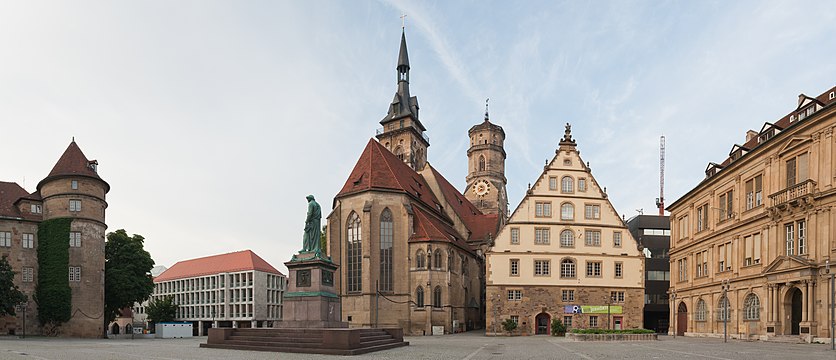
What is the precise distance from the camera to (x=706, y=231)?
42875mm

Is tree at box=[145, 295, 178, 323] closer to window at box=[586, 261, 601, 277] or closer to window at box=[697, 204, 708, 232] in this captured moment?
window at box=[586, 261, 601, 277]

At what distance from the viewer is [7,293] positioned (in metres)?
44.5

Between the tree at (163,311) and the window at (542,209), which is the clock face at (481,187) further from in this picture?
the tree at (163,311)

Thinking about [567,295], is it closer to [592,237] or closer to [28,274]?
[592,237]

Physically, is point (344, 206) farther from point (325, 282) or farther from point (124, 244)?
point (325, 282)

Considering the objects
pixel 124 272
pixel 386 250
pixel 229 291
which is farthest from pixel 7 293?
pixel 229 291

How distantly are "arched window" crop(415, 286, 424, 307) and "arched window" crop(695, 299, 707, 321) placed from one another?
69.6 feet

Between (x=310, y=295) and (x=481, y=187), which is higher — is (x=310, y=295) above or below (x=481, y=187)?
below

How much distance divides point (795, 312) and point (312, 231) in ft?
81.8

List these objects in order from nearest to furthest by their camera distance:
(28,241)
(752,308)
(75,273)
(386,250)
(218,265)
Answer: (752,308) → (75,273) → (28,241) → (386,250) → (218,265)

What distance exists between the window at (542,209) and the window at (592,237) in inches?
136

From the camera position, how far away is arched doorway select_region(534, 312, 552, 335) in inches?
1950

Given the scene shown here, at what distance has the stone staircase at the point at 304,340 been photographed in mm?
22922

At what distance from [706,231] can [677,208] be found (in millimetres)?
7655
